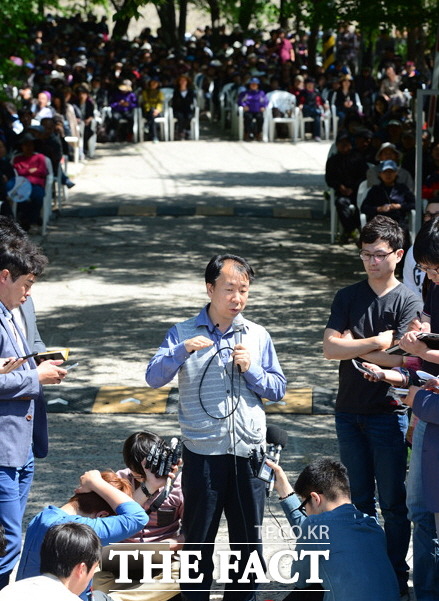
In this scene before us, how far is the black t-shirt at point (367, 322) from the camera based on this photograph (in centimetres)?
521

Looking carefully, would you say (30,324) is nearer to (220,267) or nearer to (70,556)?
(220,267)

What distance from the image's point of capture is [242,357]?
475cm

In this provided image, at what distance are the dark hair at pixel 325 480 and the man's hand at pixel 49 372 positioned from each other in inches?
44.0

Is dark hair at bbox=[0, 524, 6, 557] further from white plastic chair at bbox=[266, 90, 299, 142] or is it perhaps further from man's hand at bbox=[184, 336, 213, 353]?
white plastic chair at bbox=[266, 90, 299, 142]

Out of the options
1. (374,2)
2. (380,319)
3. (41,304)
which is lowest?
(41,304)

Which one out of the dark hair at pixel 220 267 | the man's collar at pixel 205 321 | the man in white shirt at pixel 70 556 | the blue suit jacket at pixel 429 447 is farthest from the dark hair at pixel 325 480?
the man in white shirt at pixel 70 556

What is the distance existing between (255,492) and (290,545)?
416 mm

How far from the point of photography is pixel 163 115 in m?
23.9

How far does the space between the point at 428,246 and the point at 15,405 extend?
1844mm

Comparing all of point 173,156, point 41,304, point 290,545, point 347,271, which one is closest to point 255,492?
point 290,545

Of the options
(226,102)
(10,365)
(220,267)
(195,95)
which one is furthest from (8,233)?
(226,102)

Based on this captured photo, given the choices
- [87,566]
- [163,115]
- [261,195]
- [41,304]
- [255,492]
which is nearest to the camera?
[87,566]

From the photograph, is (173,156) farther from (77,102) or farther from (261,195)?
(261,195)

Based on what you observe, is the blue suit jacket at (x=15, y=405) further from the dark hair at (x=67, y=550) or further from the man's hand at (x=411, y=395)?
the man's hand at (x=411, y=395)
